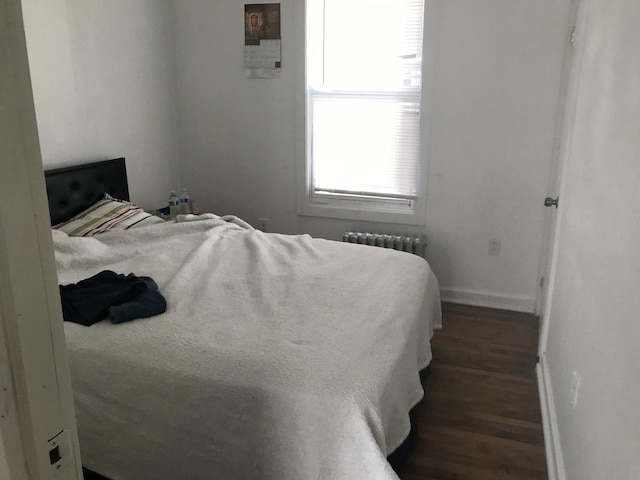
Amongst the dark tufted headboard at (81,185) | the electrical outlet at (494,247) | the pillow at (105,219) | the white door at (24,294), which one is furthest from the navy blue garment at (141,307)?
the electrical outlet at (494,247)

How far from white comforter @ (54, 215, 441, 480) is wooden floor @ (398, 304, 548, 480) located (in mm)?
314

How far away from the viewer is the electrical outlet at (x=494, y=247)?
12.3ft

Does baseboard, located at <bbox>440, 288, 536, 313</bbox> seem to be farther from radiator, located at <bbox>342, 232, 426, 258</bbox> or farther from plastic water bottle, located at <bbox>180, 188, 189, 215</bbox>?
plastic water bottle, located at <bbox>180, 188, 189, 215</bbox>

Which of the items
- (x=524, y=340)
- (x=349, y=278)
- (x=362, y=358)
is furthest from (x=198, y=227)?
(x=524, y=340)

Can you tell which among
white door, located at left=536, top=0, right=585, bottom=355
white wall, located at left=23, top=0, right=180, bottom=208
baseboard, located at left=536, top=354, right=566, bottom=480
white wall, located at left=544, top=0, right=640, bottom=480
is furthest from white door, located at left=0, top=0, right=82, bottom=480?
white wall, located at left=23, top=0, right=180, bottom=208

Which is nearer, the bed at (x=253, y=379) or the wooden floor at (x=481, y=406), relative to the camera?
the bed at (x=253, y=379)

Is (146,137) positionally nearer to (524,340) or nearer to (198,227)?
(198,227)

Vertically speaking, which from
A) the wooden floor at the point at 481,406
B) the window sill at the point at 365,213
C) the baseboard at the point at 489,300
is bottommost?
the wooden floor at the point at 481,406

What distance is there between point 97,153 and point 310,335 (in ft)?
7.24

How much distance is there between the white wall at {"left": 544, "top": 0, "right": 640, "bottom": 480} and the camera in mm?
1307

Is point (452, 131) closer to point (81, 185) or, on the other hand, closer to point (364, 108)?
point (364, 108)

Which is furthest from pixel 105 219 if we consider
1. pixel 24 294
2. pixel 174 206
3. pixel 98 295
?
pixel 24 294

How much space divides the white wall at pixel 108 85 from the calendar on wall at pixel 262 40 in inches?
24.4

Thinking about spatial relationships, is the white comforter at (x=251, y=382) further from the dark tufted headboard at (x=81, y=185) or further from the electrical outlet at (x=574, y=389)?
the dark tufted headboard at (x=81, y=185)
